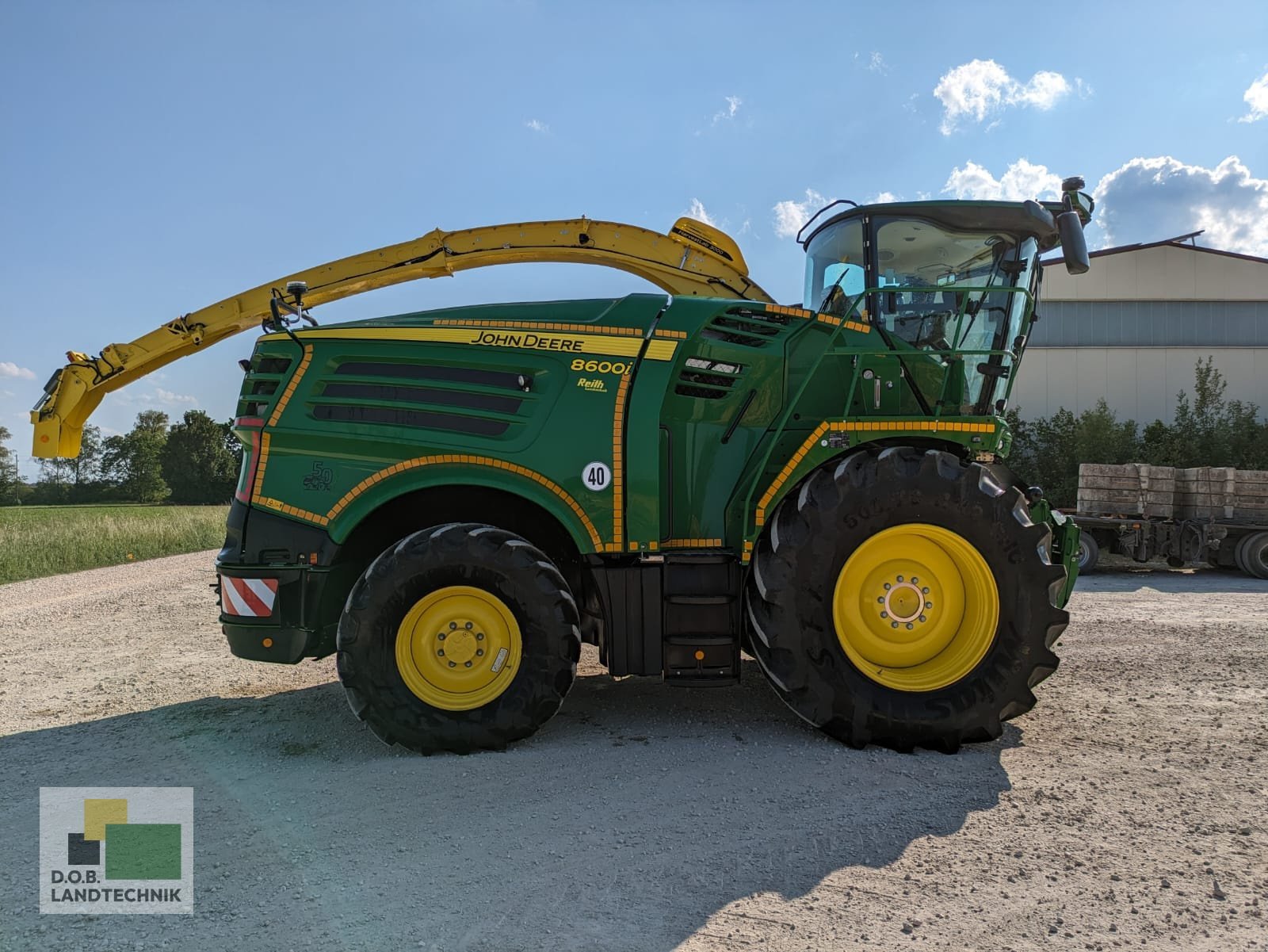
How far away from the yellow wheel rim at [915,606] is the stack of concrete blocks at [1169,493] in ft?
34.9

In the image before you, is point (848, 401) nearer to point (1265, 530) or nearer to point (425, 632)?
point (425, 632)

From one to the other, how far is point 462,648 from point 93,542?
1644 centimetres

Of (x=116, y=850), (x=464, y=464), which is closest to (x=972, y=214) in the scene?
(x=464, y=464)

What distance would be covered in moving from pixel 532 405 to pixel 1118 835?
3380 millimetres

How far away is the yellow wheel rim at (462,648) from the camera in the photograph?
4.31 metres

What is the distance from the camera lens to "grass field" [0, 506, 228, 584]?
48.9 feet

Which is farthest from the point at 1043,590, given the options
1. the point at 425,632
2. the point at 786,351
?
the point at 425,632

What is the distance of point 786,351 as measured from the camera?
4.86 meters

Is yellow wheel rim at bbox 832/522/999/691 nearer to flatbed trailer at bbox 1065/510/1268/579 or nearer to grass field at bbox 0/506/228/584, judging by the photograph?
flatbed trailer at bbox 1065/510/1268/579

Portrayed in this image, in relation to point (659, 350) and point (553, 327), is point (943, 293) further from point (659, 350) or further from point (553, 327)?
point (553, 327)

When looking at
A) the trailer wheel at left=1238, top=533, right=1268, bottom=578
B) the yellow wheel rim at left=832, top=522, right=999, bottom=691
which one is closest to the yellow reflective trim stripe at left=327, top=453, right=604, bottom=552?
the yellow wheel rim at left=832, top=522, right=999, bottom=691

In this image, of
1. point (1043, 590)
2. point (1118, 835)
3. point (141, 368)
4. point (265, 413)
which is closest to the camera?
point (1118, 835)

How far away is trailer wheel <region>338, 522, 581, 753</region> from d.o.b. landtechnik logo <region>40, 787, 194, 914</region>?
3.21ft

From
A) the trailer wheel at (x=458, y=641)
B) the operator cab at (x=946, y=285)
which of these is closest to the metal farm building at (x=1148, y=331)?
the operator cab at (x=946, y=285)
